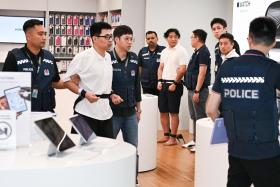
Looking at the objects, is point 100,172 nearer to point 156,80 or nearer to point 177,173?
point 177,173

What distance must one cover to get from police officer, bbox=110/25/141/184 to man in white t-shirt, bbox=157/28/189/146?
2.44 meters

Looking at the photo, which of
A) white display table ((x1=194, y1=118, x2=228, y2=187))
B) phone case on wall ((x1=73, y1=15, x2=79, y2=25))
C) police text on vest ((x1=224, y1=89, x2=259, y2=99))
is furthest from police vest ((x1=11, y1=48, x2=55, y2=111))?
phone case on wall ((x1=73, y1=15, x2=79, y2=25))

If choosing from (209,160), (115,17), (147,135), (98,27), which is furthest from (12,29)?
(209,160)

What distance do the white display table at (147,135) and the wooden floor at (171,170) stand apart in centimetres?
10

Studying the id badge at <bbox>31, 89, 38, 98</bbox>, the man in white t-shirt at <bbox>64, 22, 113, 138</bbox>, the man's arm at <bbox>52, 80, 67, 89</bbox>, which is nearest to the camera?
the id badge at <bbox>31, 89, 38, 98</bbox>

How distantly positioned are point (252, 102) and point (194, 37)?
3.67 m

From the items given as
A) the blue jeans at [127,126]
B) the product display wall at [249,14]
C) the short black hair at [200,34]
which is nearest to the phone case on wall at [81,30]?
the product display wall at [249,14]

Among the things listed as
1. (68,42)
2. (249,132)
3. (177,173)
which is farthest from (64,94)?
(68,42)

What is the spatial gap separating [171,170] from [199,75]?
4.28 feet

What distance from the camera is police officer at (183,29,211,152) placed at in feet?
20.4

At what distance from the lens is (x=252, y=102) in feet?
9.12

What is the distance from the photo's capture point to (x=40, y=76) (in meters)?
3.93

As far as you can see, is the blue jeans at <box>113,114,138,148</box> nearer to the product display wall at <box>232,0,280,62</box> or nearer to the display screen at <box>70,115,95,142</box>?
the display screen at <box>70,115,95,142</box>

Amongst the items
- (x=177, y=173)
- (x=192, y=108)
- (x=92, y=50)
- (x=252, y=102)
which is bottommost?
(x=177, y=173)
